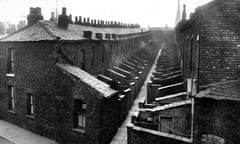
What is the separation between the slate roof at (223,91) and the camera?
8375 millimetres

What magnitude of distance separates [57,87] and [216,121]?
9.82 metres

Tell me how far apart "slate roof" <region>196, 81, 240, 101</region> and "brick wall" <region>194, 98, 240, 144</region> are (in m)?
0.20

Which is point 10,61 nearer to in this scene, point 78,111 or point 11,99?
point 11,99

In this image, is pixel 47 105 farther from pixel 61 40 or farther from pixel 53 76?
pixel 61 40

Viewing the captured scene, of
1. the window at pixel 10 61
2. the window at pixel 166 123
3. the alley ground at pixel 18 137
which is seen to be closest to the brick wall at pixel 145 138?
the window at pixel 166 123

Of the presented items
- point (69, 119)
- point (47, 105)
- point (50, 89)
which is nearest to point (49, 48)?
point (50, 89)

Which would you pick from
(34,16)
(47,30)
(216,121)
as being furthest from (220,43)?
(34,16)

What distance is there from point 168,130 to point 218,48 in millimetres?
5244

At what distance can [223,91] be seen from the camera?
8641 millimetres

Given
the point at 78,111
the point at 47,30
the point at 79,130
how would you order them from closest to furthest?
the point at 79,130, the point at 78,111, the point at 47,30

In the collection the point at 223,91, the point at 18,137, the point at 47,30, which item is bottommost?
the point at 18,137

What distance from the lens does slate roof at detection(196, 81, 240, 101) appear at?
838 cm

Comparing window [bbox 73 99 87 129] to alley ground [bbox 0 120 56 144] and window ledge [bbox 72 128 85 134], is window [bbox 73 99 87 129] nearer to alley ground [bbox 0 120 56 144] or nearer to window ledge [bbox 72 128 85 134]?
window ledge [bbox 72 128 85 134]

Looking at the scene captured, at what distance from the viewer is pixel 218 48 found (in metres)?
9.41
